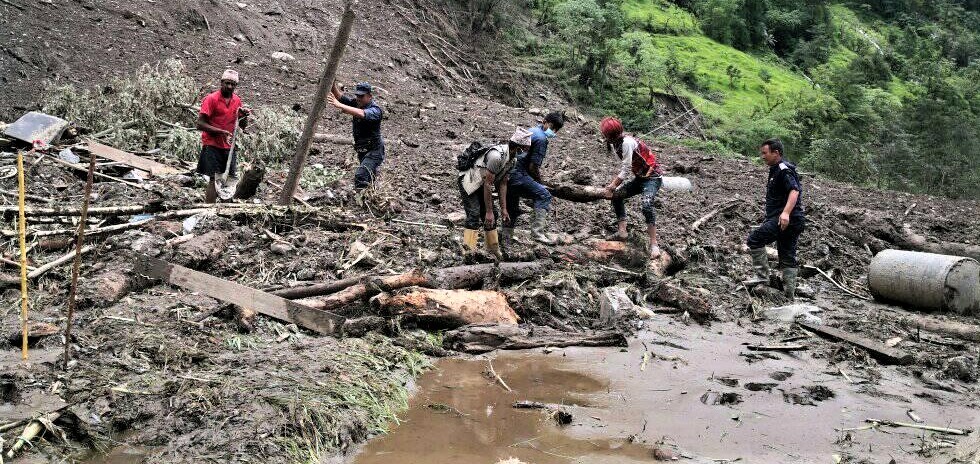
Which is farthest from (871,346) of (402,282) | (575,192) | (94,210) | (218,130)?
(94,210)

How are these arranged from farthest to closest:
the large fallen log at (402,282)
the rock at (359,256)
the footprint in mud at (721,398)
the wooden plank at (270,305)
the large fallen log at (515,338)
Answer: the rock at (359,256) → the large fallen log at (402,282) → the large fallen log at (515,338) → the wooden plank at (270,305) → the footprint in mud at (721,398)

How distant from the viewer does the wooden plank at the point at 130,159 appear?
9000 mm

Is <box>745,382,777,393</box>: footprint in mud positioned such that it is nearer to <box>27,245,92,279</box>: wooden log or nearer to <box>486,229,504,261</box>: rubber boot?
<box>486,229,504,261</box>: rubber boot

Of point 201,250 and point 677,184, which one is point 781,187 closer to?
point 677,184

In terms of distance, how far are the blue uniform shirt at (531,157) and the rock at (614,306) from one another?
1768mm

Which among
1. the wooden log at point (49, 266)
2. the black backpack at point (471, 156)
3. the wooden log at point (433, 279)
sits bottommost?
the wooden log at point (49, 266)

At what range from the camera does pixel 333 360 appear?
196 inches

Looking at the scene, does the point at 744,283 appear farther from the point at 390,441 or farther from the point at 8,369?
the point at 8,369

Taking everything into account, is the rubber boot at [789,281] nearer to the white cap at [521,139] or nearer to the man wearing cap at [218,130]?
the white cap at [521,139]

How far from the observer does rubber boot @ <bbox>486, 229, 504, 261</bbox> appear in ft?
24.7

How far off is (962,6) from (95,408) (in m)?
55.3

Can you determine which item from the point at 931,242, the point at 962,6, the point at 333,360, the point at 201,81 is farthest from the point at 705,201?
the point at 962,6

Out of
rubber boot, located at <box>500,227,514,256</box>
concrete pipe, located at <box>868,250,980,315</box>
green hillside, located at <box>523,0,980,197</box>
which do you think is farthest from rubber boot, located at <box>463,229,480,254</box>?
green hillside, located at <box>523,0,980,197</box>

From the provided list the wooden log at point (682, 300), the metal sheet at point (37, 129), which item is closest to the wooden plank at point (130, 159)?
the metal sheet at point (37, 129)
